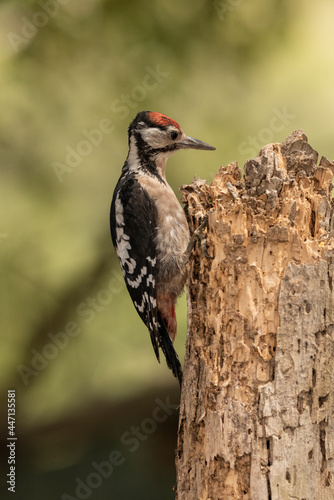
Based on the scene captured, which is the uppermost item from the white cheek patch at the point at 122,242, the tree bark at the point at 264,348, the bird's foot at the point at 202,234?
the white cheek patch at the point at 122,242

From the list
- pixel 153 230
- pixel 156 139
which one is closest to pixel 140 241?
pixel 153 230

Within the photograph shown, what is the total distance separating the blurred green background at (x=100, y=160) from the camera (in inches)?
129

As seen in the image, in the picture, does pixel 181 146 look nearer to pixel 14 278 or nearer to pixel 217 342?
pixel 217 342

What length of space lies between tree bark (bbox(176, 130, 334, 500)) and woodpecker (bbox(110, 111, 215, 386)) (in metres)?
0.54

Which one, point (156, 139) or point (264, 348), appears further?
point (156, 139)

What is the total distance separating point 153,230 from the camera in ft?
7.40

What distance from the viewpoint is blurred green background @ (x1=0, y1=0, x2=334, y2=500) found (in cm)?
328

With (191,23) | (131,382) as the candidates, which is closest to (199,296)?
(131,382)

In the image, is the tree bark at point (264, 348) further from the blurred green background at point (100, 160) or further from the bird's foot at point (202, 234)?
the blurred green background at point (100, 160)

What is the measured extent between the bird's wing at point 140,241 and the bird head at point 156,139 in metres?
0.15

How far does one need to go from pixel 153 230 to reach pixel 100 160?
1.28 metres

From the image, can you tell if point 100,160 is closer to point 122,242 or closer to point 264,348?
point 122,242

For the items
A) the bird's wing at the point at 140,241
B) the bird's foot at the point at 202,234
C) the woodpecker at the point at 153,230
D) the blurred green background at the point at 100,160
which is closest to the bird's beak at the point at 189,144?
the woodpecker at the point at 153,230

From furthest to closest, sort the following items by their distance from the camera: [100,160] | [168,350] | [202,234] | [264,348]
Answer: [100,160] → [168,350] → [202,234] → [264,348]
